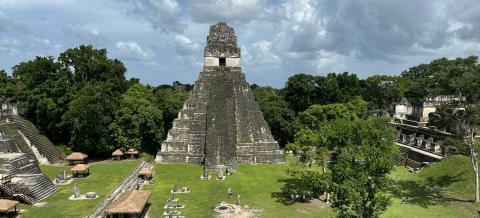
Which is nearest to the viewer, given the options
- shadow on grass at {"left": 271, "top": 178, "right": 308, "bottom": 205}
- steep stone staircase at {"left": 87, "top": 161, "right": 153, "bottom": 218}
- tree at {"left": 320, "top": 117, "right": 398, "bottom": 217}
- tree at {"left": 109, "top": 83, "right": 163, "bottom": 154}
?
tree at {"left": 320, "top": 117, "right": 398, "bottom": 217}

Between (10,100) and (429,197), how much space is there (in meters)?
38.8

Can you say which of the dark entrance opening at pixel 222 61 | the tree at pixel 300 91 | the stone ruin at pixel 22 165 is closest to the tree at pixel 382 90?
the tree at pixel 300 91

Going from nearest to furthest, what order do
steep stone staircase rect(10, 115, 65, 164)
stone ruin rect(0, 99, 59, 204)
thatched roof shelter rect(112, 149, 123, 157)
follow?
stone ruin rect(0, 99, 59, 204), steep stone staircase rect(10, 115, 65, 164), thatched roof shelter rect(112, 149, 123, 157)

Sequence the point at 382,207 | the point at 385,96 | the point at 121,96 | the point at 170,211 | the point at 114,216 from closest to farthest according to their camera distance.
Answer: the point at 382,207 → the point at 114,216 → the point at 170,211 → the point at 121,96 → the point at 385,96

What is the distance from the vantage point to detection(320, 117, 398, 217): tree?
52.6 ft

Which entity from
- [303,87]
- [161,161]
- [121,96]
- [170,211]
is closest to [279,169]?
[161,161]

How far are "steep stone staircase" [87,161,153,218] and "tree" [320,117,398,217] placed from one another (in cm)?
1279

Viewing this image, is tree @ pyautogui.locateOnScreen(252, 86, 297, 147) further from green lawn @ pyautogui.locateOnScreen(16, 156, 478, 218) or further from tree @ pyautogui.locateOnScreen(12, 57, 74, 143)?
tree @ pyautogui.locateOnScreen(12, 57, 74, 143)

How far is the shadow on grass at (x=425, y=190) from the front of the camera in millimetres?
25297

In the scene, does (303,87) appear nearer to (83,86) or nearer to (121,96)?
(121,96)

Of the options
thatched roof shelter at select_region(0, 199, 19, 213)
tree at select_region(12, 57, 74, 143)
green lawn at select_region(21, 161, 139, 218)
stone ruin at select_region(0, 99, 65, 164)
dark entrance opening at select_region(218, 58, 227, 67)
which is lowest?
green lawn at select_region(21, 161, 139, 218)

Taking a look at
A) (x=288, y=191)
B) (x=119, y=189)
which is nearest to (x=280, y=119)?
(x=288, y=191)

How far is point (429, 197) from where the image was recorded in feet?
85.9

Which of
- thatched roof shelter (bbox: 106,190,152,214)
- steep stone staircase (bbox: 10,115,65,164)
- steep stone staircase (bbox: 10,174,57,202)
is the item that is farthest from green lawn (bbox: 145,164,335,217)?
steep stone staircase (bbox: 10,115,65,164)
